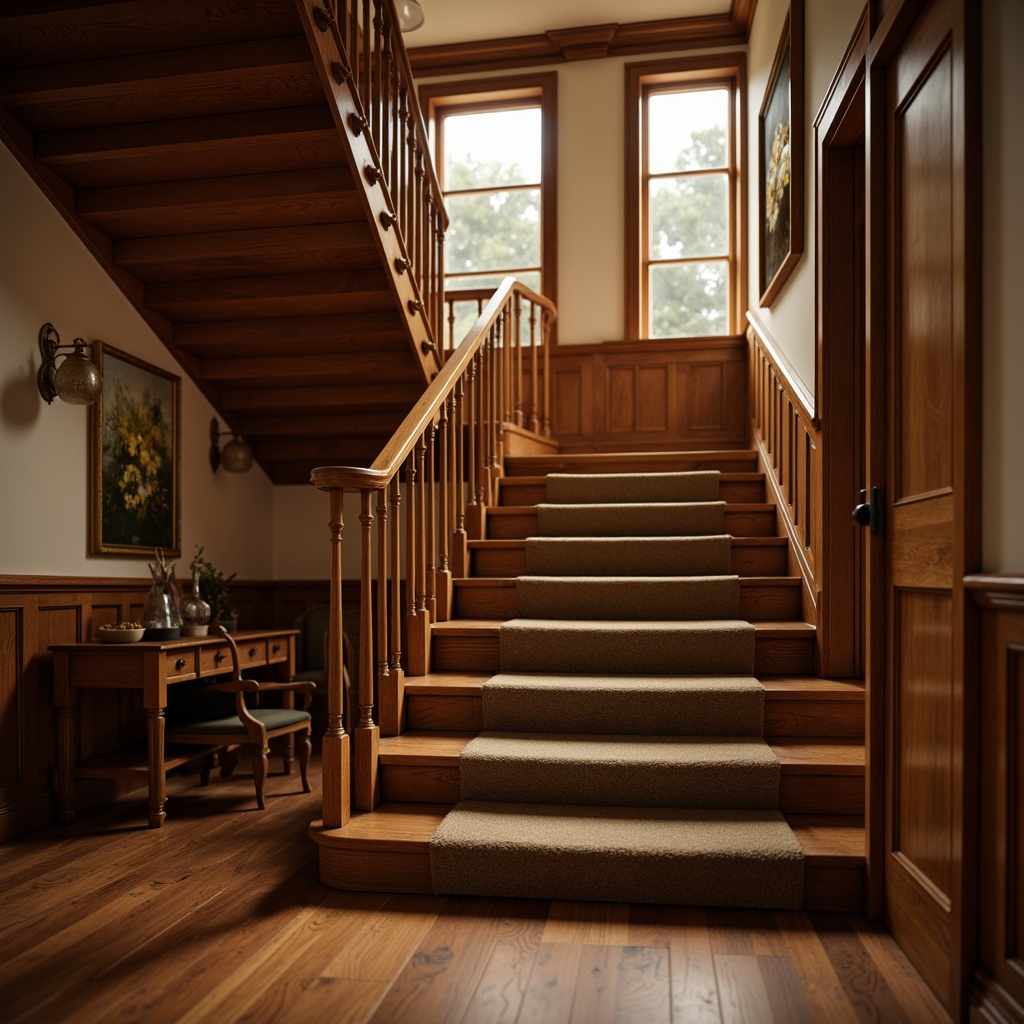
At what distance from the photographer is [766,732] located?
334 cm

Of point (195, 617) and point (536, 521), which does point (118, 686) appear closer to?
point (195, 617)

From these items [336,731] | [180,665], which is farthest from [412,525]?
[180,665]

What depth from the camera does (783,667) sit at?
368 centimetres

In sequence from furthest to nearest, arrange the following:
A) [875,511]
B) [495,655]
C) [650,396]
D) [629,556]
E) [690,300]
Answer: [690,300]
[650,396]
[629,556]
[495,655]
[875,511]

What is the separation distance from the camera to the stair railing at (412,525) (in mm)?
3041

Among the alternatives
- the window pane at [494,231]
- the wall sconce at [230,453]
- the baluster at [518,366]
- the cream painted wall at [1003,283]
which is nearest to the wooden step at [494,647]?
the cream painted wall at [1003,283]

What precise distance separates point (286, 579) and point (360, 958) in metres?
4.20

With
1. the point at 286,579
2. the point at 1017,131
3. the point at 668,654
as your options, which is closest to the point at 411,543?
the point at 668,654

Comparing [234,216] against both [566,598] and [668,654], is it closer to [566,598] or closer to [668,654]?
[566,598]

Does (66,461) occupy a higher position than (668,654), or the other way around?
(66,461)

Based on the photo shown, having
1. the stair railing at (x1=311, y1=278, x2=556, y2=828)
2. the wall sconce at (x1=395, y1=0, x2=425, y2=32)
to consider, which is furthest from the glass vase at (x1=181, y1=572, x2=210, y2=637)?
the wall sconce at (x1=395, y1=0, x2=425, y2=32)

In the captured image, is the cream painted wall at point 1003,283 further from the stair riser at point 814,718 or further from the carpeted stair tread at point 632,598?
the carpeted stair tread at point 632,598

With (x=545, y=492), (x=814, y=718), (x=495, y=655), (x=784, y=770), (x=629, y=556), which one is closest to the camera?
(x=784, y=770)

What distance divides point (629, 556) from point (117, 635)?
2217 millimetres
